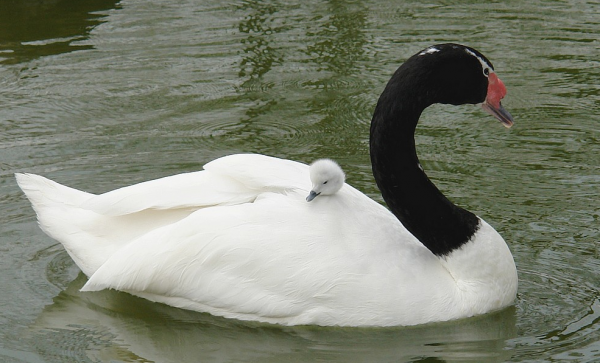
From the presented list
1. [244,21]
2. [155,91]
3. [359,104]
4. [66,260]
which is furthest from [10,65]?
[66,260]

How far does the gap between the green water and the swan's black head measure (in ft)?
3.79

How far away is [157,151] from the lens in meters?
8.21

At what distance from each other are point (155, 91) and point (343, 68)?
5.94 ft

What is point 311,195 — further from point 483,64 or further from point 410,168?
point 483,64

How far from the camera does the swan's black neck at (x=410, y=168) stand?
5.65m

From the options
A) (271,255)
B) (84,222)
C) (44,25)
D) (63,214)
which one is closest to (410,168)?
(271,255)

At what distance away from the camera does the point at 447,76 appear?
5.72m

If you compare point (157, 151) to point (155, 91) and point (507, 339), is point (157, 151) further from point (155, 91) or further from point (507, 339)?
point (507, 339)

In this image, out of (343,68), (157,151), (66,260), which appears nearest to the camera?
(66,260)

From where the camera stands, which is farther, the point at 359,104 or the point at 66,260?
the point at 359,104

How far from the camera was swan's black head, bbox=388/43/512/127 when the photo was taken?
18.5 feet

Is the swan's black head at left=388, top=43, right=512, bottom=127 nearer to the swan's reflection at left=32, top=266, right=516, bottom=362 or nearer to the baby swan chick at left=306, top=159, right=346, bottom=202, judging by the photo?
the baby swan chick at left=306, top=159, right=346, bottom=202

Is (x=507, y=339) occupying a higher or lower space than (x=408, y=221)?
lower

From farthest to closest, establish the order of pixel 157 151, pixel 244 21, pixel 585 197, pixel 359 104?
pixel 244 21, pixel 359 104, pixel 157 151, pixel 585 197
